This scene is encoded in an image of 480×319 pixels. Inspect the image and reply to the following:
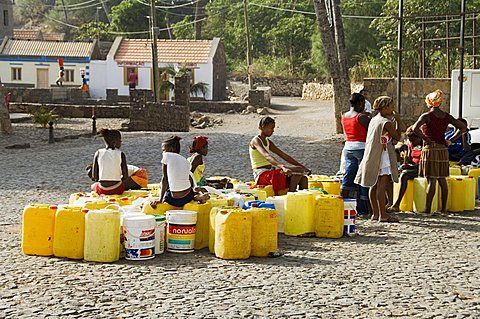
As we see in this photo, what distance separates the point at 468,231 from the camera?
37.5 feet

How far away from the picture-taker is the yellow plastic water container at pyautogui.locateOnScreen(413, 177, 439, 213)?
12.8 metres

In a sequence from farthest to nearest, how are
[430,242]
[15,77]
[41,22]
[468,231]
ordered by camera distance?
[41,22] < [15,77] < [468,231] < [430,242]

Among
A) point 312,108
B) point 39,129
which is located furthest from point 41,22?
point 39,129

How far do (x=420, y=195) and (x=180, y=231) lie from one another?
14.3ft

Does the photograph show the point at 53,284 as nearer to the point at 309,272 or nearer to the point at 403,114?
the point at 309,272

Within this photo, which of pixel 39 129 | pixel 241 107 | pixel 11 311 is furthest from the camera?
pixel 241 107

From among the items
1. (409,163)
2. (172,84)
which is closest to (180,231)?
(409,163)

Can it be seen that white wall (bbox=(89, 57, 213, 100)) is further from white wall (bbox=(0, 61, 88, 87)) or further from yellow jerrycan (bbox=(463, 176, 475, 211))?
yellow jerrycan (bbox=(463, 176, 475, 211))

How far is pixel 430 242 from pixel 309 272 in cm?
228

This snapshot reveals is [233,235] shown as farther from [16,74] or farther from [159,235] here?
[16,74]

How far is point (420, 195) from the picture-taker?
42.2ft

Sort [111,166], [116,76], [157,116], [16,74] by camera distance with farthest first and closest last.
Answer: [16,74]
[116,76]
[157,116]
[111,166]

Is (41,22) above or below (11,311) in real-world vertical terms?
above

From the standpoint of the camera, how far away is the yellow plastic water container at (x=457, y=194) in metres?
13.1
